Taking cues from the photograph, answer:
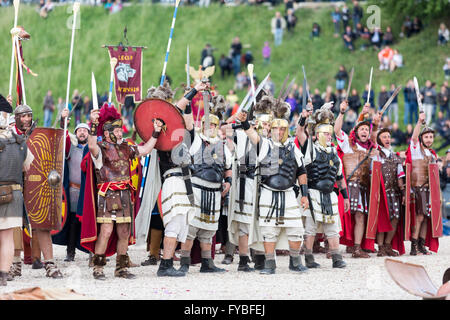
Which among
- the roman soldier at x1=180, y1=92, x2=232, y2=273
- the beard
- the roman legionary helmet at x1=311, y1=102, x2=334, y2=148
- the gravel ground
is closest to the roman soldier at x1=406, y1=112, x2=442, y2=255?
the gravel ground

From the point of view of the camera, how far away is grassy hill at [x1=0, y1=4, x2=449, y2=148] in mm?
26219

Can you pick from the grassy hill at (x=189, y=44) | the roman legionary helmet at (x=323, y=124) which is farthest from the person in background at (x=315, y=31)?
the roman legionary helmet at (x=323, y=124)

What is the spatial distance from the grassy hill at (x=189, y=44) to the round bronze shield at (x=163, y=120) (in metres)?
16.0

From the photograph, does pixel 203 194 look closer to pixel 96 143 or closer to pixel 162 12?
pixel 96 143

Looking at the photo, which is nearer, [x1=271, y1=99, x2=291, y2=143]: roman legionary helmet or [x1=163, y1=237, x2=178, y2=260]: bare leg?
[x1=163, y1=237, x2=178, y2=260]: bare leg

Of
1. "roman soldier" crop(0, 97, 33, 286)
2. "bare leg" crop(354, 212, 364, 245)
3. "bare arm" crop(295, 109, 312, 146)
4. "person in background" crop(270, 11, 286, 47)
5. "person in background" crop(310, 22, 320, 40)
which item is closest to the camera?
"roman soldier" crop(0, 97, 33, 286)

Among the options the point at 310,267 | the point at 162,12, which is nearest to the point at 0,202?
the point at 310,267

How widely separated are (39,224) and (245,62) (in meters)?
20.1

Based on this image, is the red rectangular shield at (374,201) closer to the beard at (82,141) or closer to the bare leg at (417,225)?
the bare leg at (417,225)

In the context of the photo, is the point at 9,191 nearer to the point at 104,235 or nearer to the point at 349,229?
the point at 104,235

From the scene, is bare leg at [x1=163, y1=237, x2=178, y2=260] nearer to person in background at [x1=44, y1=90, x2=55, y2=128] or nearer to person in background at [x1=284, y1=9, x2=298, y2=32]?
person in background at [x1=44, y1=90, x2=55, y2=128]

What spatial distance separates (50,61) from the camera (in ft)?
95.1

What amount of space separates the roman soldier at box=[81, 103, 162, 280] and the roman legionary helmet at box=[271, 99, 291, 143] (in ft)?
4.33

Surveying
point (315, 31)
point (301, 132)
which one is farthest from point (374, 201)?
point (315, 31)
